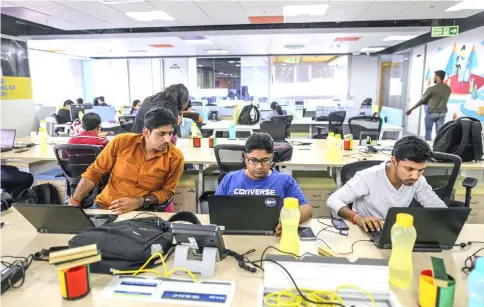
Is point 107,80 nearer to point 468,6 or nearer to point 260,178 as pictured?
point 468,6

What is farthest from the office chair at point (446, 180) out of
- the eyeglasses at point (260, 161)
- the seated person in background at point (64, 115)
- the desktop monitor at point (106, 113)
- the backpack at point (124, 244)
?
the desktop monitor at point (106, 113)

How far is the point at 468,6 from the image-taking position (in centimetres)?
565

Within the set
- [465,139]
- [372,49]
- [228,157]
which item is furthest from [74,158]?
[372,49]

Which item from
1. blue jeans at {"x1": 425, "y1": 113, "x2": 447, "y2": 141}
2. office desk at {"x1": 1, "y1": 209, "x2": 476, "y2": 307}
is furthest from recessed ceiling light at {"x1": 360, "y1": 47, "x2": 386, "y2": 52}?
office desk at {"x1": 1, "y1": 209, "x2": 476, "y2": 307}

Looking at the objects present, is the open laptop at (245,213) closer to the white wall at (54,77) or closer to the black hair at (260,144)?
the black hair at (260,144)

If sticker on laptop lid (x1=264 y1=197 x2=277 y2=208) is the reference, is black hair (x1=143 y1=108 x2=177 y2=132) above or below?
above

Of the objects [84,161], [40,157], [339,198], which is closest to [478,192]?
[339,198]

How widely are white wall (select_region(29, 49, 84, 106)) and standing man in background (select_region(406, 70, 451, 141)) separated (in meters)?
10.1

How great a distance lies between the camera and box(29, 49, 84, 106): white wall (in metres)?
10.9

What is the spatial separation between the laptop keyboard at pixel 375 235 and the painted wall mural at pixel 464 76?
5.88 meters

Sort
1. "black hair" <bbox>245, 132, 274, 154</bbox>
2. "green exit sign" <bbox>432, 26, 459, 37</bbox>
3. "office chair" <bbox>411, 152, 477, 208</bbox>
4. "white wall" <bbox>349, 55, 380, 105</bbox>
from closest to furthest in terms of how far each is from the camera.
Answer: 1. "black hair" <bbox>245, 132, 274, 154</bbox>
2. "office chair" <bbox>411, 152, 477, 208</bbox>
3. "green exit sign" <bbox>432, 26, 459, 37</bbox>
4. "white wall" <bbox>349, 55, 380, 105</bbox>

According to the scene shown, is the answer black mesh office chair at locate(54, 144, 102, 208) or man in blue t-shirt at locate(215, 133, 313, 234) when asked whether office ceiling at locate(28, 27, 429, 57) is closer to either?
black mesh office chair at locate(54, 144, 102, 208)

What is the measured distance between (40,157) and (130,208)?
221 cm

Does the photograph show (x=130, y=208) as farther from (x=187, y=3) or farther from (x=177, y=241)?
(x=187, y=3)
